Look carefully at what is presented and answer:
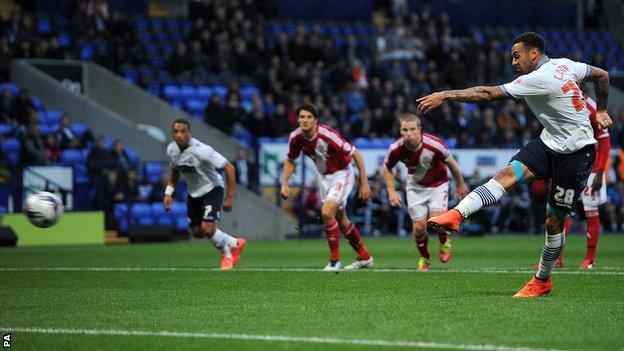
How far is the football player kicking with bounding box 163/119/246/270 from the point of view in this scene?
16.7m

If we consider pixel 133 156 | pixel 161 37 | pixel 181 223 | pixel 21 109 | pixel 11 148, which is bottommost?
pixel 181 223

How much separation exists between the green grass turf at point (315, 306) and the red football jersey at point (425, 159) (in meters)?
1.23

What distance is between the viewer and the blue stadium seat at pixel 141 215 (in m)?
26.6

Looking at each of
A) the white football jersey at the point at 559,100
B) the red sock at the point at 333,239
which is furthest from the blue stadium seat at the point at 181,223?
the white football jersey at the point at 559,100

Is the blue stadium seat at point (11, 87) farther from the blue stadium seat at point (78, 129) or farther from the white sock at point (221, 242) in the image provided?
the white sock at point (221, 242)

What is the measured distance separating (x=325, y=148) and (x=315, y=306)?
595cm

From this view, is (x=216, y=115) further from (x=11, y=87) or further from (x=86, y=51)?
(x=11, y=87)

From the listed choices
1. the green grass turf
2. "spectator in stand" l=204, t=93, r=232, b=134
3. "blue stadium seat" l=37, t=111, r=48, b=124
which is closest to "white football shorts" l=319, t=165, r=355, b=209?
the green grass turf

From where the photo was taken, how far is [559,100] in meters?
10.6

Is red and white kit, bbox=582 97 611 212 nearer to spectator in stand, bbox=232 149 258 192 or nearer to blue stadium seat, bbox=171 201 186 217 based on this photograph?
blue stadium seat, bbox=171 201 186 217

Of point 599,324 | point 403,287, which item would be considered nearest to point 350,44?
point 403,287

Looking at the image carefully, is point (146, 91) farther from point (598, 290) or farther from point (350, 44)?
point (598, 290)

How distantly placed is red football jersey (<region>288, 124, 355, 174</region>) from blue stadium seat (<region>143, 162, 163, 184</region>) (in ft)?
36.7

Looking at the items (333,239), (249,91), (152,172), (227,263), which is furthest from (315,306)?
(249,91)
